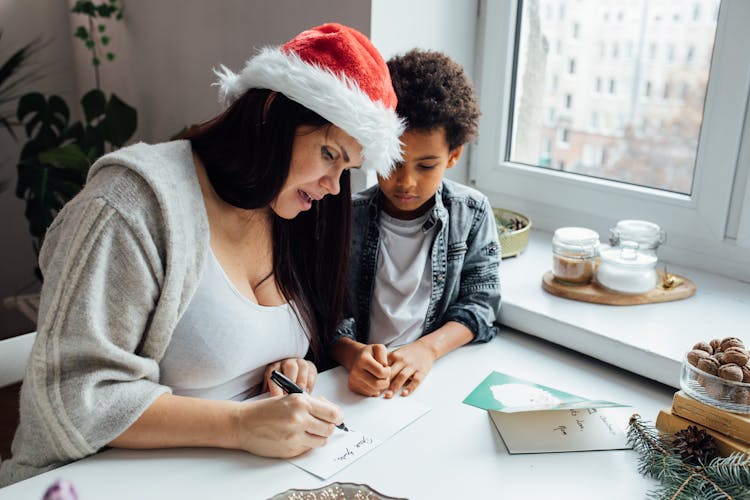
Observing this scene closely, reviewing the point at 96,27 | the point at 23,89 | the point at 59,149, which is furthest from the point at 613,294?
the point at 23,89

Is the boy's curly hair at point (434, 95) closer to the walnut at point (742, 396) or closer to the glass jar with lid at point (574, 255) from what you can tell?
the glass jar with lid at point (574, 255)

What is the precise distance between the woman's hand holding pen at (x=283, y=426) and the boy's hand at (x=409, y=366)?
0.18 meters

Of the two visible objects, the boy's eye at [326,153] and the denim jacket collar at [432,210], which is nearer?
the boy's eye at [326,153]

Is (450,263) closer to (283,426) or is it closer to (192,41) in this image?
(283,426)

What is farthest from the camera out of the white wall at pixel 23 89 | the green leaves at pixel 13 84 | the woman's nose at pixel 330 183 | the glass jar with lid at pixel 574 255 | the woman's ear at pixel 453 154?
the white wall at pixel 23 89

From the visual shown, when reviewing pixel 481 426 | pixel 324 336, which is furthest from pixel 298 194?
pixel 481 426

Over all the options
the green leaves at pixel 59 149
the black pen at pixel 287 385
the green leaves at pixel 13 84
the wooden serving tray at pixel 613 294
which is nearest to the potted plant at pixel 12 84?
A: the green leaves at pixel 13 84

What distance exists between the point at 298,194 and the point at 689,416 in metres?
0.67

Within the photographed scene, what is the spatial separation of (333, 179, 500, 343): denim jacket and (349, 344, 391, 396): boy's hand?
19 cm

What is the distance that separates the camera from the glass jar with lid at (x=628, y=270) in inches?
53.7

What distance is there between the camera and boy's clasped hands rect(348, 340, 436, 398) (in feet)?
3.59

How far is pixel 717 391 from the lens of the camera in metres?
0.93

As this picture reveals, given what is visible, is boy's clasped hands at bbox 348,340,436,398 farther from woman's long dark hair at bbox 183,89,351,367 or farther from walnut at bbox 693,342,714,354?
walnut at bbox 693,342,714,354

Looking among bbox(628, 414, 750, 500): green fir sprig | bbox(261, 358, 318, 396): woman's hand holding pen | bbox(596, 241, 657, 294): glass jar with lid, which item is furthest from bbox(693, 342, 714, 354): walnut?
bbox(261, 358, 318, 396): woman's hand holding pen
